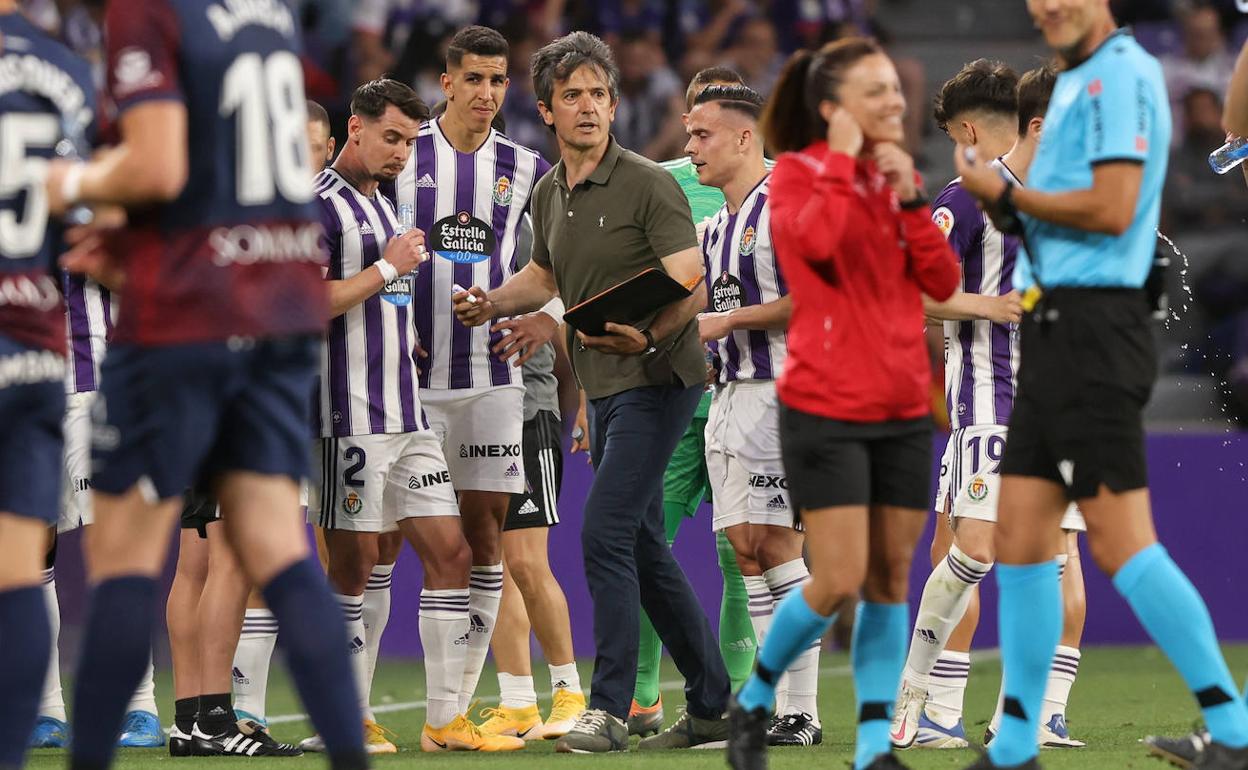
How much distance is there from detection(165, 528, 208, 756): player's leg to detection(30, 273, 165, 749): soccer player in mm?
166

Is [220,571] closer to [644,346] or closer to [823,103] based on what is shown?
[644,346]

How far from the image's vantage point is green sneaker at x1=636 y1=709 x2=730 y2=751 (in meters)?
6.48

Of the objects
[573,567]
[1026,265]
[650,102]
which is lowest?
[573,567]

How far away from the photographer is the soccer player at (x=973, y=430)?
6.37m

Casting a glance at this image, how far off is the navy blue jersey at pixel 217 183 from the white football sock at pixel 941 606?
10.4 feet

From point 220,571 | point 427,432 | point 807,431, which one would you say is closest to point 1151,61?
point 807,431

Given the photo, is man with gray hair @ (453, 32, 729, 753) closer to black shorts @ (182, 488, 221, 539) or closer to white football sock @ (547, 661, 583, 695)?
white football sock @ (547, 661, 583, 695)

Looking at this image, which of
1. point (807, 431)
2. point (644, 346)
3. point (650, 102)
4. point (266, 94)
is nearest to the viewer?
point (266, 94)

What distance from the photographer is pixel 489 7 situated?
14.6 m

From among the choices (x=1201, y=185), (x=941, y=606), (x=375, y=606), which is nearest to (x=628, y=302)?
(x=941, y=606)

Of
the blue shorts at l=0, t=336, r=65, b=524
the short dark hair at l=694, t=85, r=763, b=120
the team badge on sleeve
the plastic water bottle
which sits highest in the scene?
the short dark hair at l=694, t=85, r=763, b=120

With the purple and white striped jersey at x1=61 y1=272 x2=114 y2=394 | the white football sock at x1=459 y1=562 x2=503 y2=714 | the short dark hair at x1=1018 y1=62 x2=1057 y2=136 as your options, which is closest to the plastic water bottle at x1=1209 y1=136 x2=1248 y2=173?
the short dark hair at x1=1018 y1=62 x2=1057 y2=136

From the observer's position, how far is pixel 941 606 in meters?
6.39

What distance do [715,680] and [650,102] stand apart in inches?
325
